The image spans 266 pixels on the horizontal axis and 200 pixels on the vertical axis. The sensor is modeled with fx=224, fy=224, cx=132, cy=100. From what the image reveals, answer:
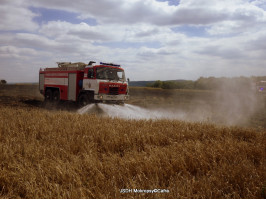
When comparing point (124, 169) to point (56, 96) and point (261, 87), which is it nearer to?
point (56, 96)

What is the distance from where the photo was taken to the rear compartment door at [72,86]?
14.0 meters

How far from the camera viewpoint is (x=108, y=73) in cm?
1312

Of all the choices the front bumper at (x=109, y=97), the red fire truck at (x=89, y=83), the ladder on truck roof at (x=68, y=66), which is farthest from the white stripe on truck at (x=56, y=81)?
the front bumper at (x=109, y=97)

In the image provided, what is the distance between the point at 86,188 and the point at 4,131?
13.6 feet

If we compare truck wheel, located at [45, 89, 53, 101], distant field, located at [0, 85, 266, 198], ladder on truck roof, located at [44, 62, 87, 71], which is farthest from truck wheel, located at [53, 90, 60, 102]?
distant field, located at [0, 85, 266, 198]

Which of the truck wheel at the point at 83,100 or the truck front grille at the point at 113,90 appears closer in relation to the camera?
the truck front grille at the point at 113,90

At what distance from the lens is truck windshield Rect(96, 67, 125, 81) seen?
12742 mm

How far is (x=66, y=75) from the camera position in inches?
583

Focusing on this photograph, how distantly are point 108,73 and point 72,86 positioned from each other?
9.11ft

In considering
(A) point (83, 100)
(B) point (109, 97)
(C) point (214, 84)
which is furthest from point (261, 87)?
(A) point (83, 100)

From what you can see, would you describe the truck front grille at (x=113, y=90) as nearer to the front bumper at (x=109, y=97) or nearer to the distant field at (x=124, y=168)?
the front bumper at (x=109, y=97)

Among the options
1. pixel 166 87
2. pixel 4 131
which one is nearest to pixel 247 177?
pixel 4 131

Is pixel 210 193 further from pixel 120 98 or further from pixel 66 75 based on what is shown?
pixel 66 75

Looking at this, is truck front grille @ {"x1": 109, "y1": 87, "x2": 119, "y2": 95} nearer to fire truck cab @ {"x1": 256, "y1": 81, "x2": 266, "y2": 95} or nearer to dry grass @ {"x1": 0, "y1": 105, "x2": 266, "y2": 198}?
dry grass @ {"x1": 0, "y1": 105, "x2": 266, "y2": 198}
